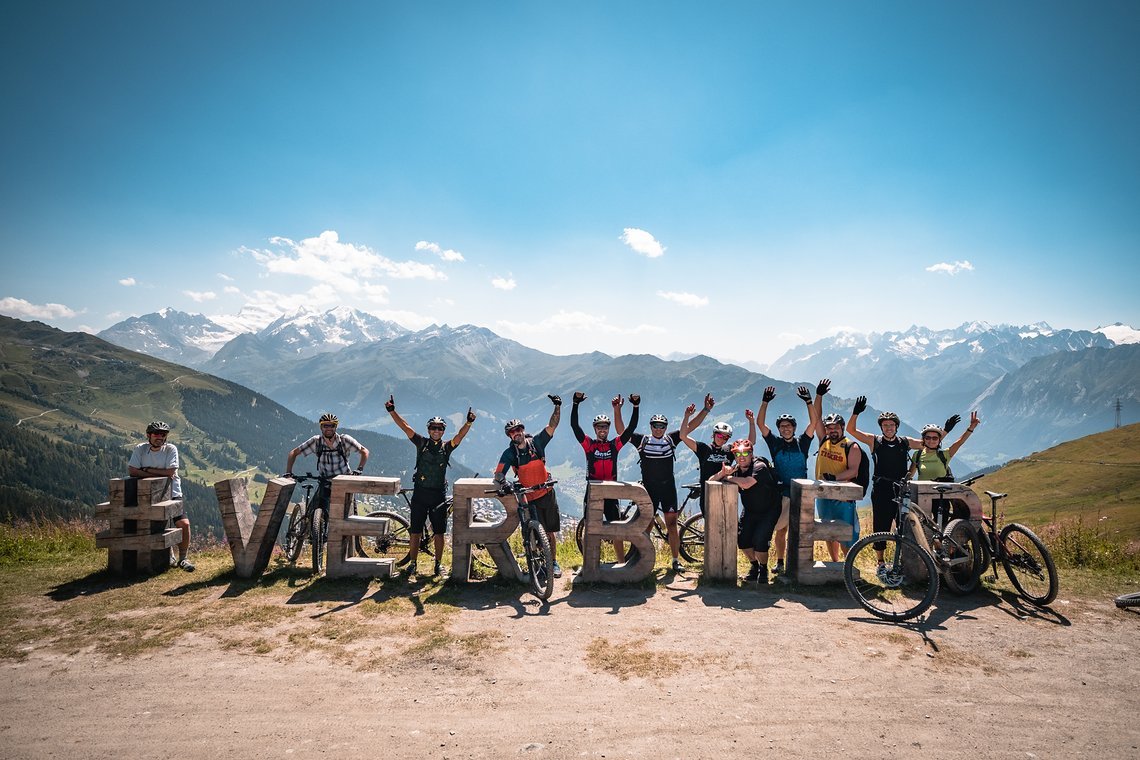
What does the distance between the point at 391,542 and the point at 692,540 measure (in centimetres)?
702

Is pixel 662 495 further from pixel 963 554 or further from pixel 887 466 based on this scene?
pixel 963 554

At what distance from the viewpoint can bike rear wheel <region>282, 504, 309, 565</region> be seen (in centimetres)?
1187

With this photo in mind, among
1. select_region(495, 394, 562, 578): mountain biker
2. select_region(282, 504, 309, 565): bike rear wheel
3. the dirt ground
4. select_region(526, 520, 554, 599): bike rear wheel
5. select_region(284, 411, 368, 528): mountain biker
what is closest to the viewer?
the dirt ground

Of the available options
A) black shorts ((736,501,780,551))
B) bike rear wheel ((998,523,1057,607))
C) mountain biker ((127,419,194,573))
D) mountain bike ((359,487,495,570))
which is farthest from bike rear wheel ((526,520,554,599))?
bike rear wheel ((998,523,1057,607))

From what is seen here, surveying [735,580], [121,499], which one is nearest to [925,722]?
[735,580]

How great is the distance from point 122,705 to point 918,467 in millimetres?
12954

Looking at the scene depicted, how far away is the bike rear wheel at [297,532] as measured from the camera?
38.9 feet

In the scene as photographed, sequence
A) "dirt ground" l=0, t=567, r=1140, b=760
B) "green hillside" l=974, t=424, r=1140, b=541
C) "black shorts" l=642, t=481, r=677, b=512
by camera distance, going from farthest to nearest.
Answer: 1. "green hillside" l=974, t=424, r=1140, b=541
2. "black shorts" l=642, t=481, r=677, b=512
3. "dirt ground" l=0, t=567, r=1140, b=760

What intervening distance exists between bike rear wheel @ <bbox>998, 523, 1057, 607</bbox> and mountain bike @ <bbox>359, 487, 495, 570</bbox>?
9.29 m

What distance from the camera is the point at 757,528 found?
1034 cm

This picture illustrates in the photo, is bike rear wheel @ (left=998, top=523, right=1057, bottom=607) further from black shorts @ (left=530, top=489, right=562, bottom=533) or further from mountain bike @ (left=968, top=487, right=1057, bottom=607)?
black shorts @ (left=530, top=489, right=562, bottom=533)

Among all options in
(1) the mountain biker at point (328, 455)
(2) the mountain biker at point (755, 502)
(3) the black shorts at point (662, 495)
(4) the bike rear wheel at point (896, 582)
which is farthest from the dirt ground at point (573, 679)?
(1) the mountain biker at point (328, 455)

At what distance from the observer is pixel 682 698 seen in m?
6.33

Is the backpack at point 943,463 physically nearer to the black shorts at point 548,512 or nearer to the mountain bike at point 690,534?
the mountain bike at point 690,534
